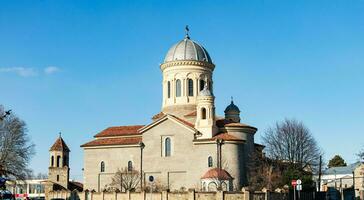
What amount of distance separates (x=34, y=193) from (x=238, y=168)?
62625 millimetres

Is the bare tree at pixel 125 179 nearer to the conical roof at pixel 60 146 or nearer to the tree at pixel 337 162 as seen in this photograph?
the conical roof at pixel 60 146

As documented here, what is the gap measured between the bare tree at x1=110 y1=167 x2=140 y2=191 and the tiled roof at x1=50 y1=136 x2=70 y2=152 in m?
12.2

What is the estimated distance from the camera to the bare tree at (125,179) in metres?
59.1

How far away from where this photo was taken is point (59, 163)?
69.5m

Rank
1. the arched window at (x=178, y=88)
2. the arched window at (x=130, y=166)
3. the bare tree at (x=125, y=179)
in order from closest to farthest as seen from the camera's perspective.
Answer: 1. the bare tree at (x=125, y=179)
2. the arched window at (x=130, y=166)
3. the arched window at (x=178, y=88)

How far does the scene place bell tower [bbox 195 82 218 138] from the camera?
5828 centimetres

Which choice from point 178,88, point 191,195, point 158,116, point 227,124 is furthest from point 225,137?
point 191,195

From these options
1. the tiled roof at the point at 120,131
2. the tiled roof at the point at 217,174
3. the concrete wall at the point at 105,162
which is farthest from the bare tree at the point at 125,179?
the tiled roof at the point at 217,174

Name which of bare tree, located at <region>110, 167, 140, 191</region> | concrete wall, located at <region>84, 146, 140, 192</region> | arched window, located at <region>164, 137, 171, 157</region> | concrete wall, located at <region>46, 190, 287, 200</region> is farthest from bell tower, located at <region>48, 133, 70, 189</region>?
arched window, located at <region>164, 137, 171, 157</region>

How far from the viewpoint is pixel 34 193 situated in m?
107

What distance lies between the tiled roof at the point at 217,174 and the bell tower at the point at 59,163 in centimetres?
2211

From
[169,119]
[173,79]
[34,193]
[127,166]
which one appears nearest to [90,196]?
[127,166]

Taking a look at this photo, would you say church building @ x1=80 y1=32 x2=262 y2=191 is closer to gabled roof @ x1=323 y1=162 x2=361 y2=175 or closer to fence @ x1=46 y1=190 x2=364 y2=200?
fence @ x1=46 y1=190 x2=364 y2=200

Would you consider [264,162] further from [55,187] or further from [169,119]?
[55,187]
